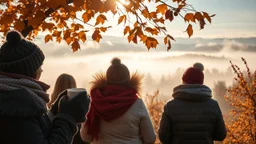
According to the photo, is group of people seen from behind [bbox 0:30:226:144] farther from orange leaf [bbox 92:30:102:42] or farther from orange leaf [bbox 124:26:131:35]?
orange leaf [bbox 124:26:131:35]

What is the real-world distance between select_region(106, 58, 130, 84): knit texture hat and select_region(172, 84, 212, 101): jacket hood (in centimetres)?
67

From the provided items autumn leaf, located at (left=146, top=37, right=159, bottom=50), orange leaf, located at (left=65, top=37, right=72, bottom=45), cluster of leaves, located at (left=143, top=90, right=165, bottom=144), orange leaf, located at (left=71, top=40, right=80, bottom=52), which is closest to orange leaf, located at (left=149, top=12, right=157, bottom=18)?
autumn leaf, located at (left=146, top=37, right=159, bottom=50)

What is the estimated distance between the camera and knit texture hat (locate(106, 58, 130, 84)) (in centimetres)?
369

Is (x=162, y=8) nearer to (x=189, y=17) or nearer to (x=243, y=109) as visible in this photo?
(x=189, y=17)

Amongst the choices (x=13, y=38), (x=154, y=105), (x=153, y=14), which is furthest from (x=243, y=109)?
(x=154, y=105)

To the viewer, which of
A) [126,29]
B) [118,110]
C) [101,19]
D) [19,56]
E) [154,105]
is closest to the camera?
[19,56]

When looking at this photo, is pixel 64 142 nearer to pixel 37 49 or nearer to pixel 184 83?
pixel 37 49

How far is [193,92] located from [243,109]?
12.5 m

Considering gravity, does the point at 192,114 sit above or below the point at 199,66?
below

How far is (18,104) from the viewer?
1.89 metres

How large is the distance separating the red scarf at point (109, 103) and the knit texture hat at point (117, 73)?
0.07 metres

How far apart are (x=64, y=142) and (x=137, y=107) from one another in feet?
5.57

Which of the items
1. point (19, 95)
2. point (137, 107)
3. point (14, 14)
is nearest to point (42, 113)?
point (19, 95)

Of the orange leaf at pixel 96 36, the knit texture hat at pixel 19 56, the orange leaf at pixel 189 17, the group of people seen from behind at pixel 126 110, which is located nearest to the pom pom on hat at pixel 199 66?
the group of people seen from behind at pixel 126 110
